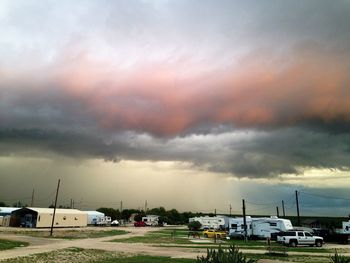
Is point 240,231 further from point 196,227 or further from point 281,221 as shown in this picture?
point 196,227

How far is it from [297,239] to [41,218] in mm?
60395

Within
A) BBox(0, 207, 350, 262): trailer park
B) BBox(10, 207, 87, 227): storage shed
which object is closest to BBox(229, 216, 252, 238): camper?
BBox(0, 207, 350, 262): trailer park

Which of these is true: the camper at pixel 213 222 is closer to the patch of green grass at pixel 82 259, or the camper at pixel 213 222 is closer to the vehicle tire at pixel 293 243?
the vehicle tire at pixel 293 243

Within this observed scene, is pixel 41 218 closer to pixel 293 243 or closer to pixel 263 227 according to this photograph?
pixel 263 227

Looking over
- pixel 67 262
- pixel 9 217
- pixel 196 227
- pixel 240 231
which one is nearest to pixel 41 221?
pixel 9 217

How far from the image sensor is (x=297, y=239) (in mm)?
44938

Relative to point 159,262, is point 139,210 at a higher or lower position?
higher

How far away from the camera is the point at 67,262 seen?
27062 mm

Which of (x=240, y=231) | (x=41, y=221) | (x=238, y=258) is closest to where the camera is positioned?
(x=238, y=258)

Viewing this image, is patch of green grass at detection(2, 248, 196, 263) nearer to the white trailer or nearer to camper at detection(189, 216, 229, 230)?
the white trailer

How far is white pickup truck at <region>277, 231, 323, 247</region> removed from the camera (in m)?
44.9

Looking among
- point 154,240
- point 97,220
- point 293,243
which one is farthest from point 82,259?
point 97,220

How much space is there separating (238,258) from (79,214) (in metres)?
88.1

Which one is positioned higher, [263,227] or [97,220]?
[97,220]
